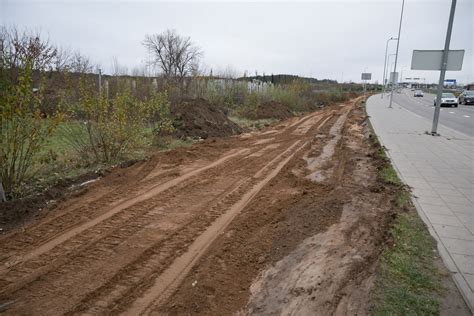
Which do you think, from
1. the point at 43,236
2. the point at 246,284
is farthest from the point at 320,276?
the point at 43,236

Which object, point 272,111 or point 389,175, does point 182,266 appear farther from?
point 272,111

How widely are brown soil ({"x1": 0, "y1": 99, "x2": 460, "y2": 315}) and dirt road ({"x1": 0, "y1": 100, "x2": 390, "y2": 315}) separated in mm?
14

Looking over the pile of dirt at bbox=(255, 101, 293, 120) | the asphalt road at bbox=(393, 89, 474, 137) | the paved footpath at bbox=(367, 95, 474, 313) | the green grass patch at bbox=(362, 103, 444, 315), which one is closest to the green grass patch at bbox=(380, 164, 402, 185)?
the paved footpath at bbox=(367, 95, 474, 313)

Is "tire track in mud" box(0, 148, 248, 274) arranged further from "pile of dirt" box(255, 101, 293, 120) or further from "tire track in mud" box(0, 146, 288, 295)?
"pile of dirt" box(255, 101, 293, 120)

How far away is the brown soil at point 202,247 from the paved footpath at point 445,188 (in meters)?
0.69

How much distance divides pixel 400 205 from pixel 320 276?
261 cm

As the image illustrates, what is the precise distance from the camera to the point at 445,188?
21.2ft

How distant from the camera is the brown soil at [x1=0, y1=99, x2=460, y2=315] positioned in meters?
3.16

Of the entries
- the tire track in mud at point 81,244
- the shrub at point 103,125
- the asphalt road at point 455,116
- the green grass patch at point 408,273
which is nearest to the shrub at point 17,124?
the shrub at point 103,125

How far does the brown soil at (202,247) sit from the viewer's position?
3.16m

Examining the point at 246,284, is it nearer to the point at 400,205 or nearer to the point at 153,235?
the point at 153,235

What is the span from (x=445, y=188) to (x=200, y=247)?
5.09 metres

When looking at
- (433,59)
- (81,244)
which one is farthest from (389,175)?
(433,59)

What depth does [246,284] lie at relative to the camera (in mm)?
3449
